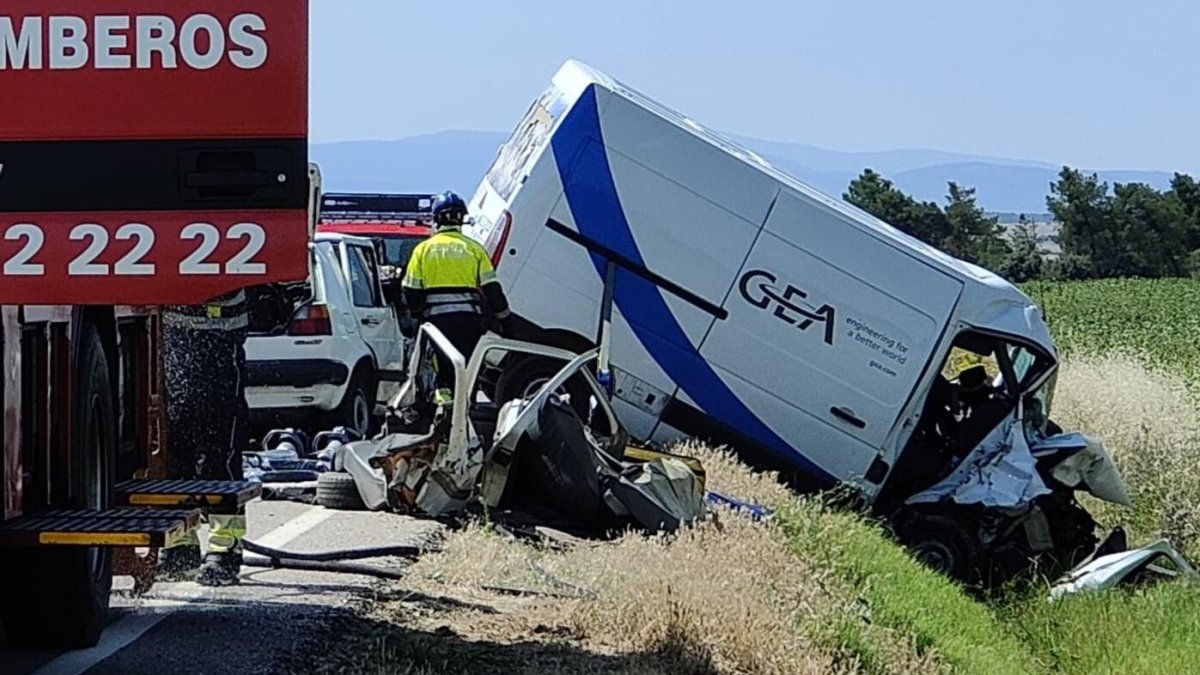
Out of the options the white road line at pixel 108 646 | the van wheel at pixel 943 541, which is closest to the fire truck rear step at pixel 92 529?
the white road line at pixel 108 646

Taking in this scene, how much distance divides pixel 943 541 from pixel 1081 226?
223 feet

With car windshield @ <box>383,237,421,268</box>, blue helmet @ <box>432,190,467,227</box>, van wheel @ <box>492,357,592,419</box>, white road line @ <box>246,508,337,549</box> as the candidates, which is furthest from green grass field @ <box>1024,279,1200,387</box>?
white road line @ <box>246,508,337,549</box>

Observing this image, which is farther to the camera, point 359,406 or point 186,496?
point 359,406

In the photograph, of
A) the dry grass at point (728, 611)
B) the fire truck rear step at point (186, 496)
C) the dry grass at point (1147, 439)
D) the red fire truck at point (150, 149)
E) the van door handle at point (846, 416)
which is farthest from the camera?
the dry grass at point (1147, 439)

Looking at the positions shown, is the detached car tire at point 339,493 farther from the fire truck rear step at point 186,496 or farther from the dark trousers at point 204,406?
the fire truck rear step at point 186,496

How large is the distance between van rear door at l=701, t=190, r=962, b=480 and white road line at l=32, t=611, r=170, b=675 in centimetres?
793

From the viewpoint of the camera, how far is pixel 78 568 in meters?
7.17

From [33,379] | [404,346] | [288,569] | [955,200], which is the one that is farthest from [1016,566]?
[955,200]

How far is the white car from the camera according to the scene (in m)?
15.2

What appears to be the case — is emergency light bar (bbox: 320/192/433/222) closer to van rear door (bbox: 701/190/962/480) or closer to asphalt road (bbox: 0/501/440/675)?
van rear door (bbox: 701/190/962/480)

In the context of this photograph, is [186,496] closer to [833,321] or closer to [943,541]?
[833,321]

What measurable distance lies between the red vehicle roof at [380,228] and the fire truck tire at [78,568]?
11.4 metres

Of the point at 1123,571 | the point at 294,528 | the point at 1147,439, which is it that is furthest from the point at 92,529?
the point at 1147,439

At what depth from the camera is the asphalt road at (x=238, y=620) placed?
7094mm
